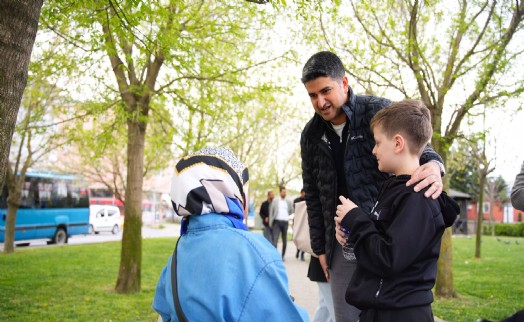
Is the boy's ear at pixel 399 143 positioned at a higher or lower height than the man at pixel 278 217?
higher

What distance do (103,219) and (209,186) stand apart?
32914 millimetres

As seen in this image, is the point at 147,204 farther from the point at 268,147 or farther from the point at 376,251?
the point at 376,251

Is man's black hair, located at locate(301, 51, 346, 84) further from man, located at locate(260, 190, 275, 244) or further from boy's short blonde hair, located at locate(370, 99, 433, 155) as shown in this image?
man, located at locate(260, 190, 275, 244)

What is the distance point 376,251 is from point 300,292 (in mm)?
6982

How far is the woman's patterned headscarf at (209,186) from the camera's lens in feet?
6.99

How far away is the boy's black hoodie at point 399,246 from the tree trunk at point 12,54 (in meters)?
2.24

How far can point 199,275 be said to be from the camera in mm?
2035

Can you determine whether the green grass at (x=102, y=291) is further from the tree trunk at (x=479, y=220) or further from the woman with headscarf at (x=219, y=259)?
the woman with headscarf at (x=219, y=259)

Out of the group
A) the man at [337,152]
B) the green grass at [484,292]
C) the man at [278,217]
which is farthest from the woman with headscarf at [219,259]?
the man at [278,217]

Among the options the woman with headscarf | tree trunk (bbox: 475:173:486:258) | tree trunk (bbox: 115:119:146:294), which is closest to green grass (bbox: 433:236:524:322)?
tree trunk (bbox: 475:173:486:258)

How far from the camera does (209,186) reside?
7.00 ft

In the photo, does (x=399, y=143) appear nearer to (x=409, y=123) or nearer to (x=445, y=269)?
(x=409, y=123)

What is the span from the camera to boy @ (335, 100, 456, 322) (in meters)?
2.11

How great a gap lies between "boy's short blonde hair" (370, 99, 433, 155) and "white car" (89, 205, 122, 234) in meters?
32.2
